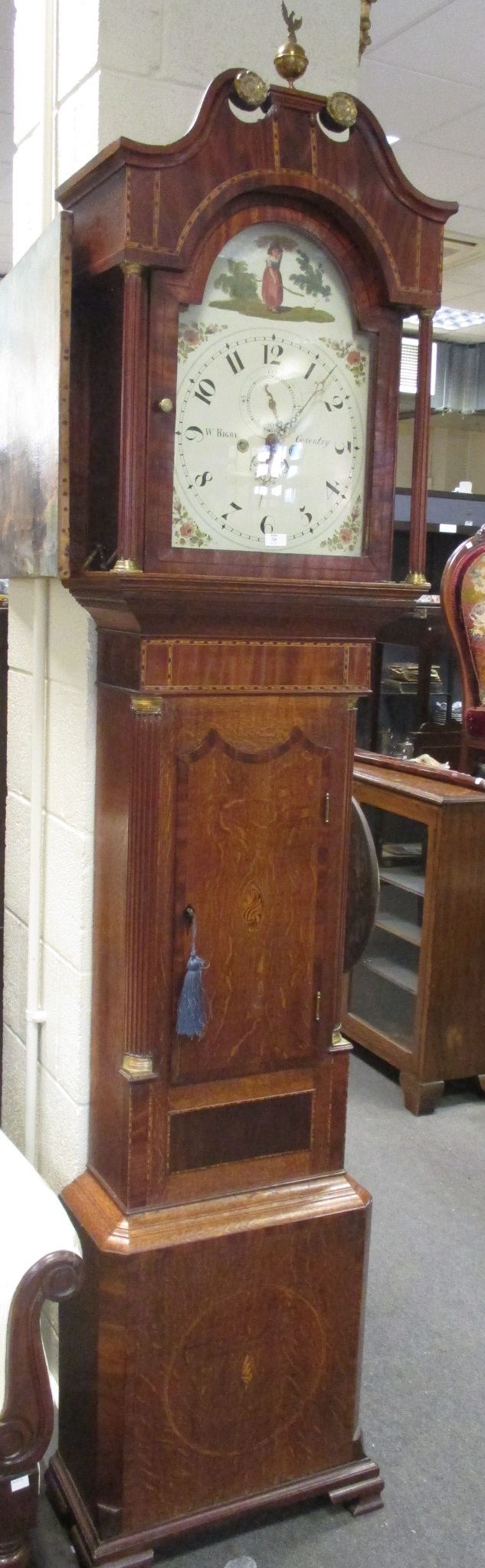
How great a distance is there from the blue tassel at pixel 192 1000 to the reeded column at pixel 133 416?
47 centimetres

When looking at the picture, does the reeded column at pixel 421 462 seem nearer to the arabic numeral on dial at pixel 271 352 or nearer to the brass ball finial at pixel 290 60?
the arabic numeral on dial at pixel 271 352

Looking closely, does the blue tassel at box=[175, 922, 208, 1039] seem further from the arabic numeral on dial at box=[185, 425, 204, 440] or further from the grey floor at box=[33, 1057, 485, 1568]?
the grey floor at box=[33, 1057, 485, 1568]

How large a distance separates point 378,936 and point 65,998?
1903mm

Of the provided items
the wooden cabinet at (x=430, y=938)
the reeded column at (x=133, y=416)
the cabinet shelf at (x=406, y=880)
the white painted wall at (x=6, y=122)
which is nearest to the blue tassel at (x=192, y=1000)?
the reeded column at (x=133, y=416)

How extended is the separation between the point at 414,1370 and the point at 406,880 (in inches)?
57.0

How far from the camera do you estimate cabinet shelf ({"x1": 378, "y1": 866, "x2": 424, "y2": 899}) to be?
328 centimetres

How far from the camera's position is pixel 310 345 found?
152 centimetres

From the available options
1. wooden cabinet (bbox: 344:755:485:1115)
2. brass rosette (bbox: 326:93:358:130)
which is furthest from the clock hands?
wooden cabinet (bbox: 344:755:485:1115)

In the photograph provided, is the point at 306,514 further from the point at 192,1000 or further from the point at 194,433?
the point at 192,1000

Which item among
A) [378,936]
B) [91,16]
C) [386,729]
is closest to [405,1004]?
[378,936]

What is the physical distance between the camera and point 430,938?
3.10 metres

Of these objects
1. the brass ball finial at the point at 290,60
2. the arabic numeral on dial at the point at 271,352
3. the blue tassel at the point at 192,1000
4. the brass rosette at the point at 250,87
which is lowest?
the blue tassel at the point at 192,1000

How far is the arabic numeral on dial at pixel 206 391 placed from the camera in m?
1.44

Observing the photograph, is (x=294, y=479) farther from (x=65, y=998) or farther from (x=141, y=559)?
(x=65, y=998)
